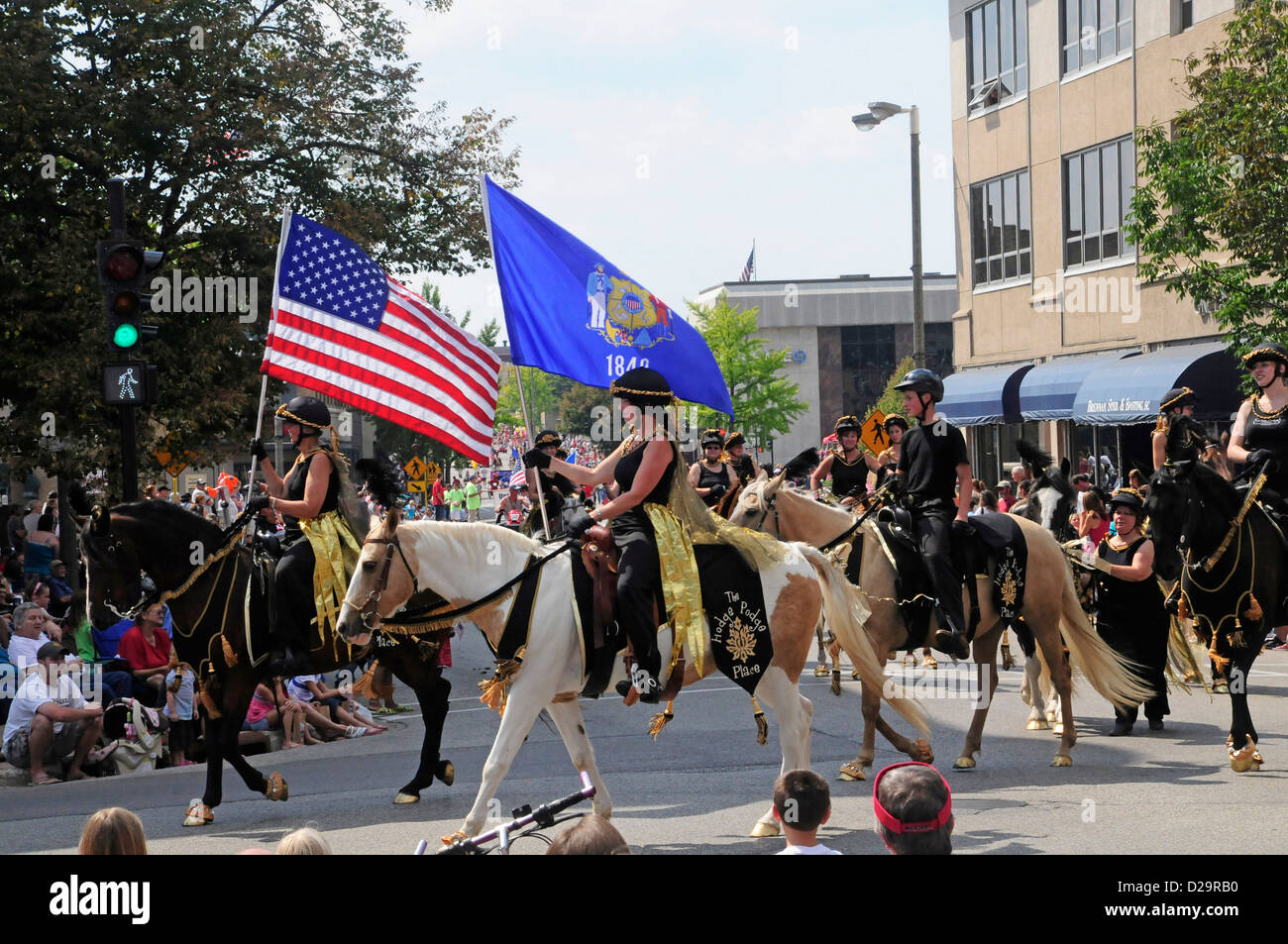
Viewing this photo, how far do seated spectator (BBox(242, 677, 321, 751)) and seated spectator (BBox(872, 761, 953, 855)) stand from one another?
32.6ft

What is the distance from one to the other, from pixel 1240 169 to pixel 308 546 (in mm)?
15405

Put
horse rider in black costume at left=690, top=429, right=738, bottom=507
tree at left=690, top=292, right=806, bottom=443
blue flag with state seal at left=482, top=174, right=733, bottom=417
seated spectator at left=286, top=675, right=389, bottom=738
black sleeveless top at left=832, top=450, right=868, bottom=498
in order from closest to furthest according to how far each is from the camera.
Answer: blue flag with state seal at left=482, top=174, right=733, bottom=417 → seated spectator at left=286, top=675, right=389, bottom=738 → horse rider in black costume at left=690, top=429, right=738, bottom=507 → black sleeveless top at left=832, top=450, right=868, bottom=498 → tree at left=690, top=292, right=806, bottom=443

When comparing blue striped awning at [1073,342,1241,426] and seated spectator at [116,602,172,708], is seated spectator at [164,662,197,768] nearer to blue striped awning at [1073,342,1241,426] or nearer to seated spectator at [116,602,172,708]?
seated spectator at [116,602,172,708]

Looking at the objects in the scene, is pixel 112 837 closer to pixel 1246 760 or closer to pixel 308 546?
pixel 308 546

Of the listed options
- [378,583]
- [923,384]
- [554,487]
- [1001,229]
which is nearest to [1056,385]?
[1001,229]

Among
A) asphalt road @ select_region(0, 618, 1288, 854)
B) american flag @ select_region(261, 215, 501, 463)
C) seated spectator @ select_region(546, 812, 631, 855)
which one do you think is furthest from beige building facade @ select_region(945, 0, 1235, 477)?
seated spectator @ select_region(546, 812, 631, 855)

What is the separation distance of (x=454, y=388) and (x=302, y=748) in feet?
14.0

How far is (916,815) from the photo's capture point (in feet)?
13.2

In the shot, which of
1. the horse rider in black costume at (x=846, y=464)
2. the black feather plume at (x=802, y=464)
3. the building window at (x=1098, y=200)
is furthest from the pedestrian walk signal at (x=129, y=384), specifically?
Answer: the building window at (x=1098, y=200)

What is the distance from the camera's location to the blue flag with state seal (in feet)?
32.3
